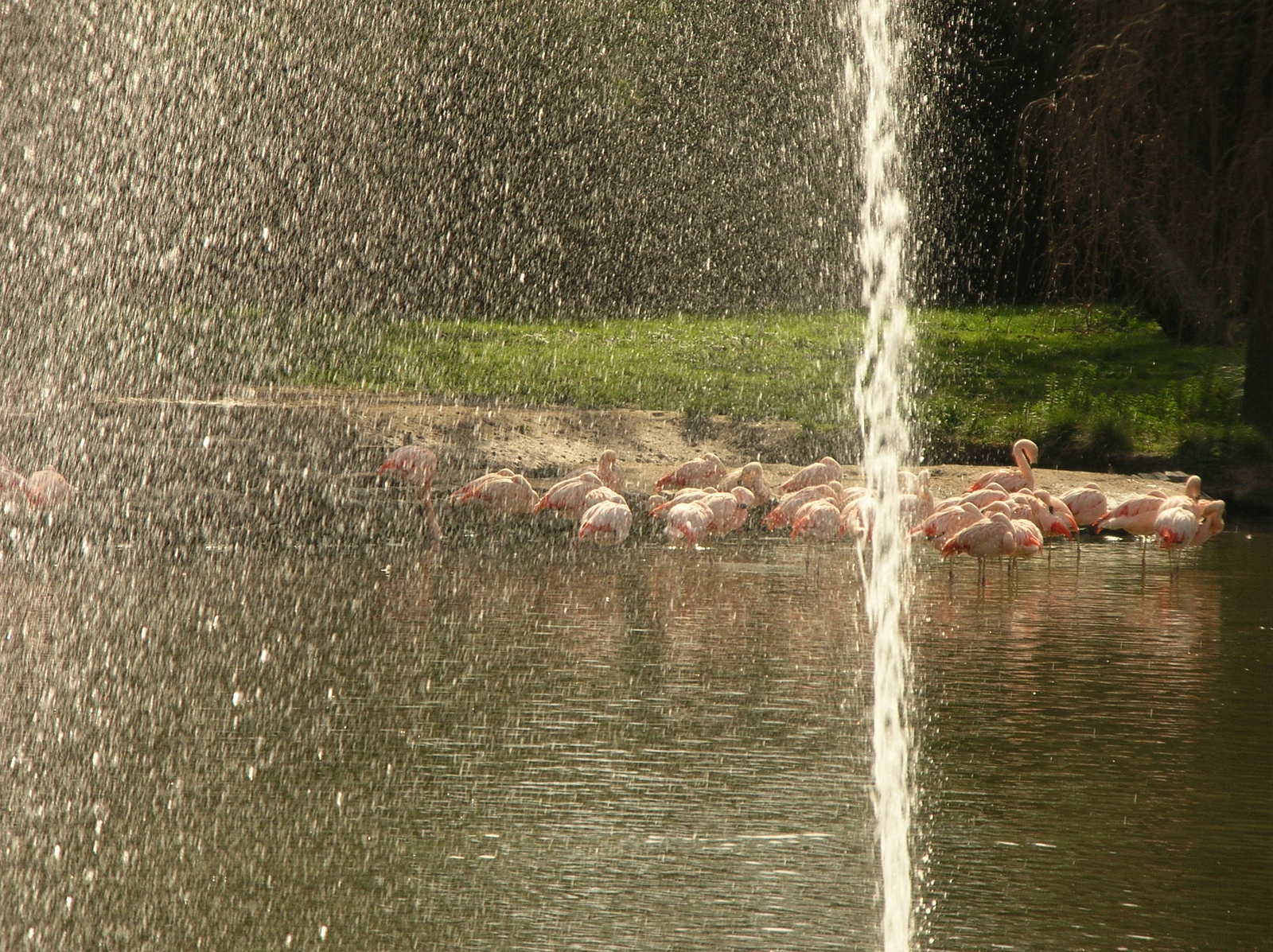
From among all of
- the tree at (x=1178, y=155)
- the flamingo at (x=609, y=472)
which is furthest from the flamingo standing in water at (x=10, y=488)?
the tree at (x=1178, y=155)

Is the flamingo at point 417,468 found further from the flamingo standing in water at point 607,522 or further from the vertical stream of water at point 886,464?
the vertical stream of water at point 886,464

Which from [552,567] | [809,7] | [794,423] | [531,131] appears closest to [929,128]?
[809,7]

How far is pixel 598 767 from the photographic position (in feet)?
19.1

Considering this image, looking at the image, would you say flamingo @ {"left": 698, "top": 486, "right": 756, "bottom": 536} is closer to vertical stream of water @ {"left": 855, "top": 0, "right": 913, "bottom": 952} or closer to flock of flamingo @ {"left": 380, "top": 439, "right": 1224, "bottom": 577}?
flock of flamingo @ {"left": 380, "top": 439, "right": 1224, "bottom": 577}

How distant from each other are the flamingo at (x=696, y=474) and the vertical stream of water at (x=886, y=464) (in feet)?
4.40

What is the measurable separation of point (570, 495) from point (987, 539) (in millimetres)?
3341

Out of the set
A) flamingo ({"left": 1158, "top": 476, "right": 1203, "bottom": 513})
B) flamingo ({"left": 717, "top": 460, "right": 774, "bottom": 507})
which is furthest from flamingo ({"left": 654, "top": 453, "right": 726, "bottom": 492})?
flamingo ({"left": 1158, "top": 476, "right": 1203, "bottom": 513})

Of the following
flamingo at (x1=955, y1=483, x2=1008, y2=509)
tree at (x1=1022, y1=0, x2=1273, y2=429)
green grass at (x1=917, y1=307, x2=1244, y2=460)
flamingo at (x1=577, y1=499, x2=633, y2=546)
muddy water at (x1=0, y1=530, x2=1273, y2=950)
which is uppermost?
tree at (x1=1022, y1=0, x2=1273, y2=429)

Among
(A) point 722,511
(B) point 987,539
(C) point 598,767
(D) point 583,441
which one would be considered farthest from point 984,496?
(C) point 598,767

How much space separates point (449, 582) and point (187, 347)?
12165 mm

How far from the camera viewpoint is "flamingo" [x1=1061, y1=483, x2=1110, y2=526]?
12484mm

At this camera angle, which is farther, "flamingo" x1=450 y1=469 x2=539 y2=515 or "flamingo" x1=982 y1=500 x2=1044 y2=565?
"flamingo" x1=450 y1=469 x2=539 y2=515

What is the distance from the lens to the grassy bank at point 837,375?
17.2 m

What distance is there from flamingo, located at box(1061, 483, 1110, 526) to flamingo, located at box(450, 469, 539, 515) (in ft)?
13.8
